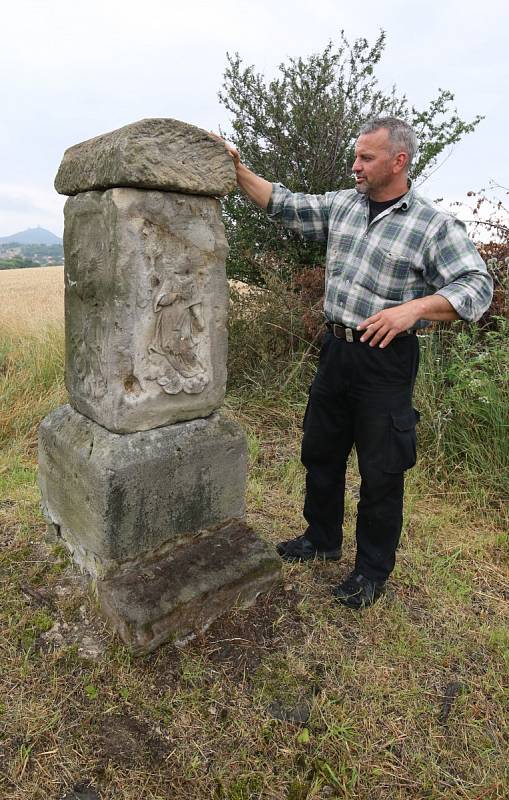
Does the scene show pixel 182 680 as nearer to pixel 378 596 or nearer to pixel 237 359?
pixel 378 596

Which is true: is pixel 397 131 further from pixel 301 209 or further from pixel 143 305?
pixel 143 305

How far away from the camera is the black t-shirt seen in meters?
2.27

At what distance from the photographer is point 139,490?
83.7 inches

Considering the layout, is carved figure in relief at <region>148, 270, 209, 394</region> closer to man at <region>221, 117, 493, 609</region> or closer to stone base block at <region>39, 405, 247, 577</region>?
stone base block at <region>39, 405, 247, 577</region>

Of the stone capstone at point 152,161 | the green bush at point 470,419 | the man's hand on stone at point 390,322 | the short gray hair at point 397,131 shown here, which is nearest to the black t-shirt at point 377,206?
the short gray hair at point 397,131

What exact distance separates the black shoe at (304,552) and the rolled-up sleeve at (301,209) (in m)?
1.56

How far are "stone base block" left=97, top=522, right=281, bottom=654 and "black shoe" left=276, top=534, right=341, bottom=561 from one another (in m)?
0.35

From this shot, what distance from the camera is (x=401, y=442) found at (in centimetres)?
228

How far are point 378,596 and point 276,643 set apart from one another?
0.59 m

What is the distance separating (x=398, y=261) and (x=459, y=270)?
0.77ft

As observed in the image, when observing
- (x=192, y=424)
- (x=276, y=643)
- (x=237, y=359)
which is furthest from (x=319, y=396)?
(x=237, y=359)

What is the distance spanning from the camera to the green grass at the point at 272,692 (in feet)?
5.66

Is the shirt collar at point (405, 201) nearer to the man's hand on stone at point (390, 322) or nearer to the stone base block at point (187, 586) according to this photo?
the man's hand on stone at point (390, 322)

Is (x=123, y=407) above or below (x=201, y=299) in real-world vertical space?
below
